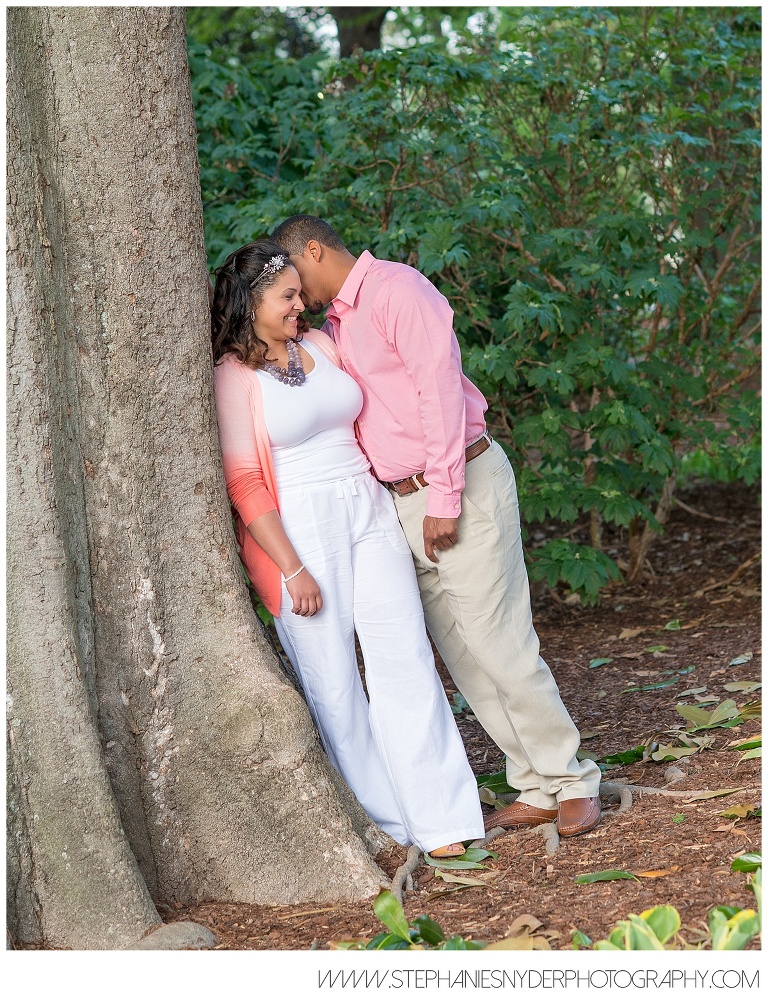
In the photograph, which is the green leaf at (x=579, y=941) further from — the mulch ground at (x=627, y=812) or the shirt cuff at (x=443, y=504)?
the shirt cuff at (x=443, y=504)

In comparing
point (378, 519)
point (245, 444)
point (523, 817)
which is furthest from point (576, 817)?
point (245, 444)

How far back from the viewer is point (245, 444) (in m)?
3.33

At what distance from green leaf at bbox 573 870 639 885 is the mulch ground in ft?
0.06

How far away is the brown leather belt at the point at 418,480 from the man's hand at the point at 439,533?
140 millimetres

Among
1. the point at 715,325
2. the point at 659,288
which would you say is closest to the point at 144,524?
the point at 659,288

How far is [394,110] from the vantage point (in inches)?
233

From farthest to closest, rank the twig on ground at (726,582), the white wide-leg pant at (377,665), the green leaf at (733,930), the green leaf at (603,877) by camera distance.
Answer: the twig on ground at (726,582)
the white wide-leg pant at (377,665)
the green leaf at (603,877)
the green leaf at (733,930)

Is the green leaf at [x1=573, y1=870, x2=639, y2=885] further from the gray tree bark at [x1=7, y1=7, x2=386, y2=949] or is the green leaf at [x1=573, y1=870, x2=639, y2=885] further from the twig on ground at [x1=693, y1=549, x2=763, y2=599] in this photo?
the twig on ground at [x1=693, y1=549, x2=763, y2=599]

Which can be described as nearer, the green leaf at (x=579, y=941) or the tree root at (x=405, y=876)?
the green leaf at (x=579, y=941)

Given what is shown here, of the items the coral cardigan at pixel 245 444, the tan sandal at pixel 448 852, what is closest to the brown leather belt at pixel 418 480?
the coral cardigan at pixel 245 444

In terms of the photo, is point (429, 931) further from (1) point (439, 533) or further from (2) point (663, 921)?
(1) point (439, 533)

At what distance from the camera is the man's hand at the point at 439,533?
3441mm

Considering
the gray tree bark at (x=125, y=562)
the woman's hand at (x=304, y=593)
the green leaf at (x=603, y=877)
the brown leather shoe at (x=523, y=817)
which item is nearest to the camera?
the gray tree bark at (x=125, y=562)
